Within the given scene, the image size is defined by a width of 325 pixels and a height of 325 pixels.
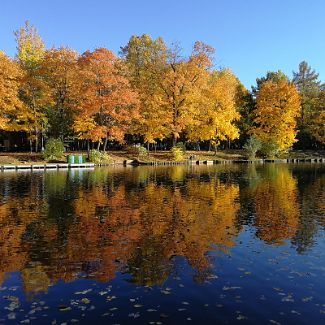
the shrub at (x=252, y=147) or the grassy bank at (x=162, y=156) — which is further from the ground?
the shrub at (x=252, y=147)

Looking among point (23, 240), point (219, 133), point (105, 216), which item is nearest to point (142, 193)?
point (105, 216)

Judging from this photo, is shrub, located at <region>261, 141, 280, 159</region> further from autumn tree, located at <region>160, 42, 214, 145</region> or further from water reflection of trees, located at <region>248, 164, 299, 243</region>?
water reflection of trees, located at <region>248, 164, 299, 243</region>

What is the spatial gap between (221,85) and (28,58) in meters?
33.9

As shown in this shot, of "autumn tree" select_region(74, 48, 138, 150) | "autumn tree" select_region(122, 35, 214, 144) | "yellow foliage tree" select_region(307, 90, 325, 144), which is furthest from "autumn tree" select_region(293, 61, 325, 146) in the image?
A: "autumn tree" select_region(74, 48, 138, 150)

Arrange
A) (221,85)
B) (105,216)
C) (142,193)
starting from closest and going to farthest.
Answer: (105,216) < (142,193) < (221,85)

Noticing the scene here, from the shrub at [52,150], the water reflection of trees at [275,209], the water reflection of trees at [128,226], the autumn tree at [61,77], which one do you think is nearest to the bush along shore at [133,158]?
the shrub at [52,150]

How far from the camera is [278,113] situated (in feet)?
253

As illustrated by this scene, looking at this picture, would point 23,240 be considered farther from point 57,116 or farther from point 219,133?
point 219,133

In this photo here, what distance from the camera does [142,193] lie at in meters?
29.6

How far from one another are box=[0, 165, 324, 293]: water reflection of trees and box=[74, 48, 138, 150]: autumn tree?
26376mm

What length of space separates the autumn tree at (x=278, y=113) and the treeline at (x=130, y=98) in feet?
0.63

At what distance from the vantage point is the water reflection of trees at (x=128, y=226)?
42.9ft

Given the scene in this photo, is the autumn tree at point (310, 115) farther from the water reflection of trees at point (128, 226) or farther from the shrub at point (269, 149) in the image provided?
the water reflection of trees at point (128, 226)

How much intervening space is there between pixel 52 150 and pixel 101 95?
1123 cm
